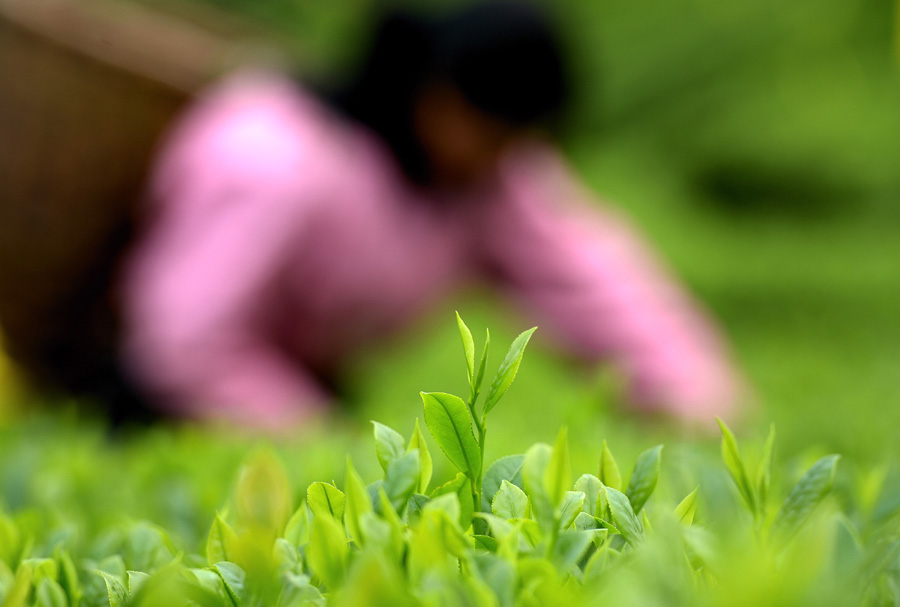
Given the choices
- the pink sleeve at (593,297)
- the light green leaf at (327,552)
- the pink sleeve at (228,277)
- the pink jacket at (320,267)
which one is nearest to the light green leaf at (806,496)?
the light green leaf at (327,552)

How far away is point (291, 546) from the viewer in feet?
1.31

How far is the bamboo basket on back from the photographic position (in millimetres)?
3072

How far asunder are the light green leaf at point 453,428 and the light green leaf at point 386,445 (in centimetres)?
2

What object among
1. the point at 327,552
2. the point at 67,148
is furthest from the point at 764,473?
the point at 67,148

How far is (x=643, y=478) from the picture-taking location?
45cm

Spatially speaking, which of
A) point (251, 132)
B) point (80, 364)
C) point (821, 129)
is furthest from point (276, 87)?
point (821, 129)

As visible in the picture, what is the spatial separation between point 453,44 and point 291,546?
1.94 metres

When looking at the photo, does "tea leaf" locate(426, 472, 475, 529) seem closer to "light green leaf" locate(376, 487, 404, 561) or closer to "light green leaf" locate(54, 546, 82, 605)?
"light green leaf" locate(376, 487, 404, 561)

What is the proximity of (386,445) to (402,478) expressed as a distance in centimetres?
3

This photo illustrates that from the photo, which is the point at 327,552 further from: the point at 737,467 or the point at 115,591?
the point at 737,467

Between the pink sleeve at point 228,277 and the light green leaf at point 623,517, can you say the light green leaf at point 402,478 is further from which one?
the pink sleeve at point 228,277

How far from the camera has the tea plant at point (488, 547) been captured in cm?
29

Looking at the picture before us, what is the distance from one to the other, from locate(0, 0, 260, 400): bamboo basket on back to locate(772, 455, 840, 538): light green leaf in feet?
9.95

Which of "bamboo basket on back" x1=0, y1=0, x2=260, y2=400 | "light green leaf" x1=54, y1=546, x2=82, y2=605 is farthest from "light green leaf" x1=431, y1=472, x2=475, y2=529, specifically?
"bamboo basket on back" x1=0, y1=0, x2=260, y2=400
